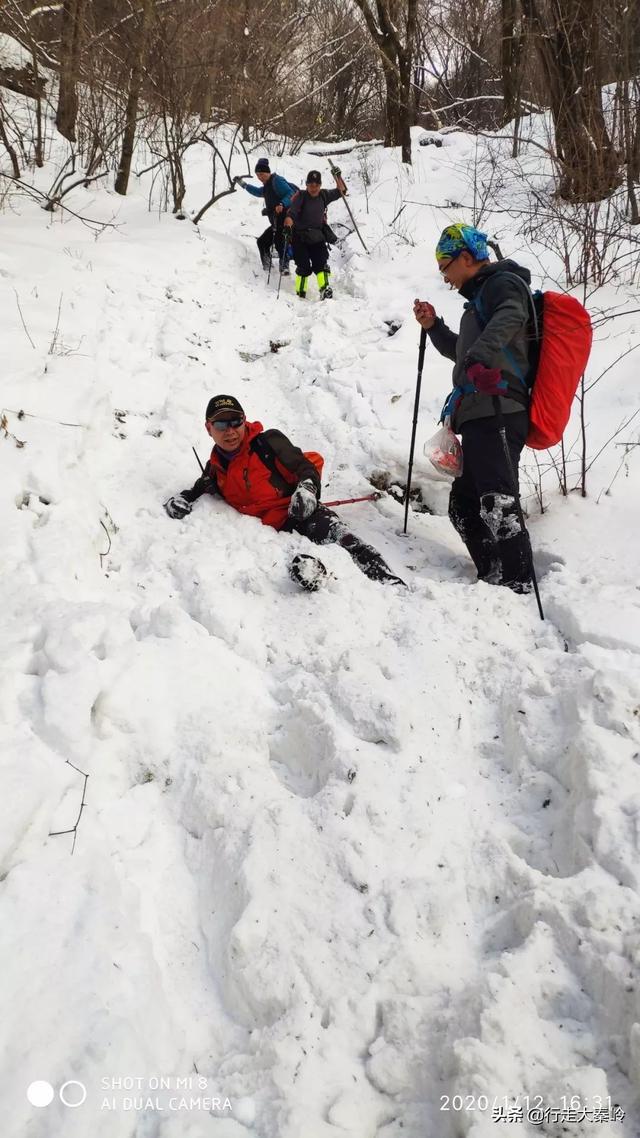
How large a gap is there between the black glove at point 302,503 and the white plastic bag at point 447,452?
A: 79 cm

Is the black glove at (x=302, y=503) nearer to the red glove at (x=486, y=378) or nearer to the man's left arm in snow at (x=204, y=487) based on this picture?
the man's left arm in snow at (x=204, y=487)

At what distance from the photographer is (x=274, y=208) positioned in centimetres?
858

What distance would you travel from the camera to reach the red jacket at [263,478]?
4.05 meters

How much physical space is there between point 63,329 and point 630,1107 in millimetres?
5771

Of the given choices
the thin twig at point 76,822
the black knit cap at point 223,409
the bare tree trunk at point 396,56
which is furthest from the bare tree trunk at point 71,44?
the thin twig at point 76,822

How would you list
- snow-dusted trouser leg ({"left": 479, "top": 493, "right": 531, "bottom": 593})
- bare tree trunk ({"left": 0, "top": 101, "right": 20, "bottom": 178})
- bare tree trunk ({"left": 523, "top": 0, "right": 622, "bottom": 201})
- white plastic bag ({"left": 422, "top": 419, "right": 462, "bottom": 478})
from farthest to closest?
bare tree trunk ({"left": 523, "top": 0, "right": 622, "bottom": 201}) < bare tree trunk ({"left": 0, "top": 101, "right": 20, "bottom": 178}) < white plastic bag ({"left": 422, "top": 419, "right": 462, "bottom": 478}) < snow-dusted trouser leg ({"left": 479, "top": 493, "right": 531, "bottom": 593})

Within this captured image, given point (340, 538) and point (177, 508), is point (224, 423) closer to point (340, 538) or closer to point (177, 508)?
point (177, 508)

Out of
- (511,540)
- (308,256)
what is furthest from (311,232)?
(511,540)

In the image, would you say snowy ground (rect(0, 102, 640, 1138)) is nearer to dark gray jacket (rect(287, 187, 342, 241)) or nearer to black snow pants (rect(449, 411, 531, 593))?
black snow pants (rect(449, 411, 531, 593))

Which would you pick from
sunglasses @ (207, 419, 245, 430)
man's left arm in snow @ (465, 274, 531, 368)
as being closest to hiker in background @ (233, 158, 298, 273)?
sunglasses @ (207, 419, 245, 430)

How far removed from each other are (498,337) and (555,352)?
36 cm

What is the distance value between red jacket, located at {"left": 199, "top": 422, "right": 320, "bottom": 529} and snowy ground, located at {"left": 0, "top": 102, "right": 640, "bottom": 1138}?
0.65ft

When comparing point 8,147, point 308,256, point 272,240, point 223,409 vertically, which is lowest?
point 223,409

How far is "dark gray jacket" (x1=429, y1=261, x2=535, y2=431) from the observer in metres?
3.08
